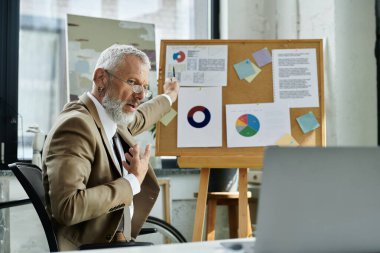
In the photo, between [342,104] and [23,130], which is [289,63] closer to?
[342,104]

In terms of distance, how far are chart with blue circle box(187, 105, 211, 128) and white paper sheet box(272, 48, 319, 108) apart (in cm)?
38

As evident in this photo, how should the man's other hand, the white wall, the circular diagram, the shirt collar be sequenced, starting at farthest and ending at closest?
the white wall < the circular diagram < the shirt collar < the man's other hand

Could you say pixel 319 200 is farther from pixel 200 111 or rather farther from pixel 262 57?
pixel 262 57

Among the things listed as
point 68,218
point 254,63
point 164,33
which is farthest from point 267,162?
point 164,33

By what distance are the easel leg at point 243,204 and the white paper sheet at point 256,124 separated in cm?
19

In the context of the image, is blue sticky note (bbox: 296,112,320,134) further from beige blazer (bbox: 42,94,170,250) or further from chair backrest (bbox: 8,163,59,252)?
chair backrest (bbox: 8,163,59,252)

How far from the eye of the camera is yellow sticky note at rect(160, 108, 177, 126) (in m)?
2.85

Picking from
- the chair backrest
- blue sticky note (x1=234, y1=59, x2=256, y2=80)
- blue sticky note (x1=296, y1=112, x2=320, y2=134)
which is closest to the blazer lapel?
the chair backrest

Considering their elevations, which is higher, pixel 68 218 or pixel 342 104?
pixel 342 104

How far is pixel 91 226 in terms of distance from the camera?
1.90 metres

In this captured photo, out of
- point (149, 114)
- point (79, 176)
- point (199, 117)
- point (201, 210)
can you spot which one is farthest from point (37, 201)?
point (199, 117)

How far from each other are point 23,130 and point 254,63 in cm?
157

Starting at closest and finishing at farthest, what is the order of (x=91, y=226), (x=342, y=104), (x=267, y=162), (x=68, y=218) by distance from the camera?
(x=267, y=162), (x=68, y=218), (x=91, y=226), (x=342, y=104)

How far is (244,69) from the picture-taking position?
2.91 m
